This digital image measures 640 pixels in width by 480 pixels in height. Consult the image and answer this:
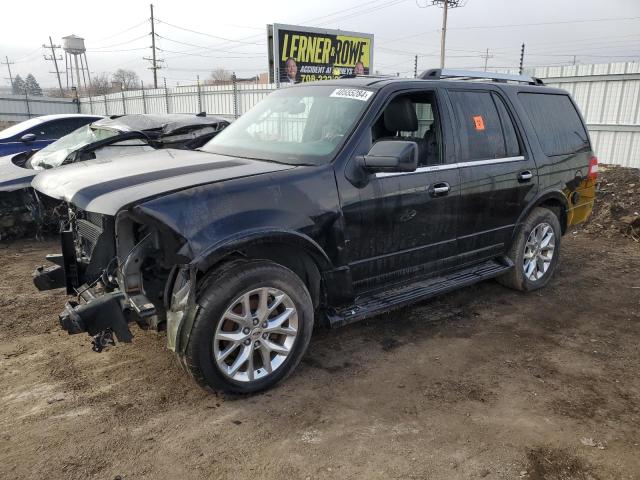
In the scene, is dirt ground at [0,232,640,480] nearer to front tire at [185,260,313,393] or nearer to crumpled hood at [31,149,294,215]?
front tire at [185,260,313,393]

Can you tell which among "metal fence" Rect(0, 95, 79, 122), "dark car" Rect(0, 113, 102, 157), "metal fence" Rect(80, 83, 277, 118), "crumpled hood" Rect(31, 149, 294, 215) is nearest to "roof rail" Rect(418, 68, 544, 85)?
"crumpled hood" Rect(31, 149, 294, 215)

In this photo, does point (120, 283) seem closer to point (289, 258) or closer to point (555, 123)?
point (289, 258)

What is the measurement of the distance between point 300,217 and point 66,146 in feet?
17.8

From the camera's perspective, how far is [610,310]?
16.2 ft

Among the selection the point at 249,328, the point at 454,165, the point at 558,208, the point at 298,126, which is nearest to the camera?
the point at 249,328

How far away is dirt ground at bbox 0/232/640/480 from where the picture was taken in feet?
8.88

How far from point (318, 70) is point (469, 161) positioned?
49.0ft

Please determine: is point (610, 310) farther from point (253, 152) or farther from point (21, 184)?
point (21, 184)

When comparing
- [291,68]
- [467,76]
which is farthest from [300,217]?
[291,68]

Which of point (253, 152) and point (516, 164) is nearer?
point (253, 152)

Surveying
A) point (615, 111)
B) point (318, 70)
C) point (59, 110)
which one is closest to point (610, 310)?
point (615, 111)

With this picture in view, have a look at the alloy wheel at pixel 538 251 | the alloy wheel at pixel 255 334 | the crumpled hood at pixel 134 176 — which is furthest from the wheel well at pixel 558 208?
the alloy wheel at pixel 255 334

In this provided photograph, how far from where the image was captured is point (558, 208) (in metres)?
5.42

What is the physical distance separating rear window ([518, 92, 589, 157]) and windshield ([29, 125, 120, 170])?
5085 mm
